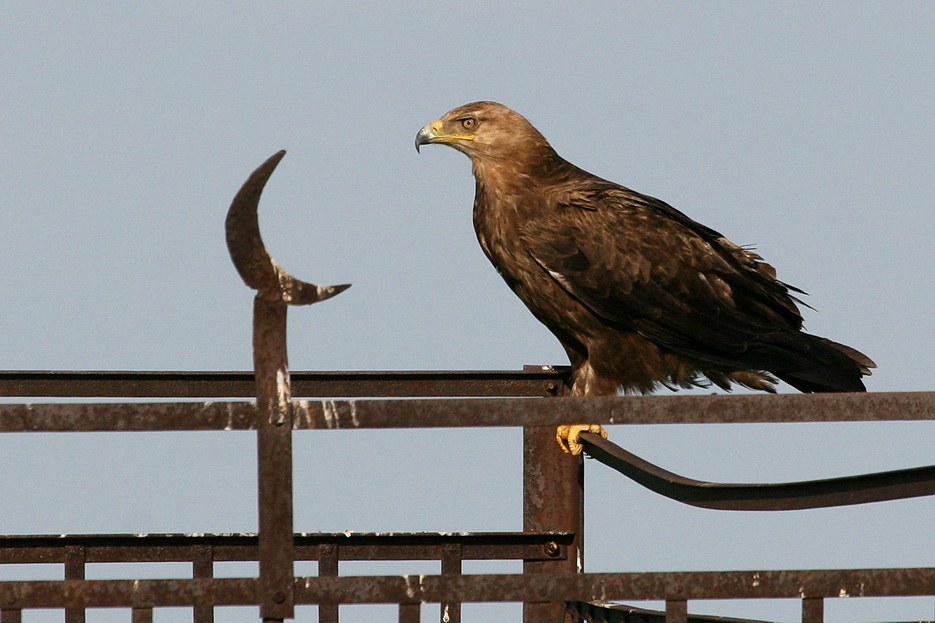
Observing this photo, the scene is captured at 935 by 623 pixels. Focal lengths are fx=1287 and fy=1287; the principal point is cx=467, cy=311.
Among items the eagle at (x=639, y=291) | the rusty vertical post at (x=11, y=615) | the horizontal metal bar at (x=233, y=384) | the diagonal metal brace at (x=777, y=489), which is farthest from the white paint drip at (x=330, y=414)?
the eagle at (x=639, y=291)

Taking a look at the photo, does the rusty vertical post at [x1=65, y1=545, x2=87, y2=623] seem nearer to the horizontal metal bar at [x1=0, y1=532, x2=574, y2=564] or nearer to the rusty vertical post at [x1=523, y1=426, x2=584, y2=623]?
the horizontal metal bar at [x1=0, y1=532, x2=574, y2=564]

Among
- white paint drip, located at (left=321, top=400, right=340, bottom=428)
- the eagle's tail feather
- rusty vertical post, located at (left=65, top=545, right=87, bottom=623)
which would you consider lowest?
rusty vertical post, located at (left=65, top=545, right=87, bottom=623)

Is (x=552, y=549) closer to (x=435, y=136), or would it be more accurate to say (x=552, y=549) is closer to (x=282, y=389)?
(x=282, y=389)

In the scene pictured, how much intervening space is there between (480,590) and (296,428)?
50cm

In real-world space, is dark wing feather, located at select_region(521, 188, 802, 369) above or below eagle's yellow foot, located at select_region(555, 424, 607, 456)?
above

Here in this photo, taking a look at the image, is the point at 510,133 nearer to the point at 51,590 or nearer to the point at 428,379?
the point at 428,379

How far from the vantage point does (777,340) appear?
598cm

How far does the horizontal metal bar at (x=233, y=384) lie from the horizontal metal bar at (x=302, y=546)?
471mm

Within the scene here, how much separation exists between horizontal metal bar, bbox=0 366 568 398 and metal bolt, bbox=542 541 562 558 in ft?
1.93

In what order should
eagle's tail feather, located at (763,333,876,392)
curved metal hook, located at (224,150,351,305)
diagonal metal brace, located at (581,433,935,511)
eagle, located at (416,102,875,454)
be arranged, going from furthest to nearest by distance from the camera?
eagle, located at (416,102,875,454) → eagle's tail feather, located at (763,333,876,392) → diagonal metal brace, located at (581,433,935,511) → curved metal hook, located at (224,150,351,305)

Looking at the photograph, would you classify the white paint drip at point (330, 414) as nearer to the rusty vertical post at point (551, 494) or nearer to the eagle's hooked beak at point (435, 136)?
the rusty vertical post at point (551, 494)

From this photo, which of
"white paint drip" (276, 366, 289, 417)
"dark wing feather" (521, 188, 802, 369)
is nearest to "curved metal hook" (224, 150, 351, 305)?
"white paint drip" (276, 366, 289, 417)

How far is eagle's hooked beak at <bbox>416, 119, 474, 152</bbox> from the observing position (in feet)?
21.2

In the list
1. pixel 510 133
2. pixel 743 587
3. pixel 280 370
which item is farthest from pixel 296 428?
pixel 510 133
